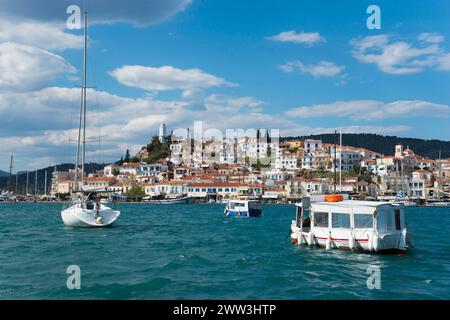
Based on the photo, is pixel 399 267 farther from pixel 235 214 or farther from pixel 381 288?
pixel 235 214

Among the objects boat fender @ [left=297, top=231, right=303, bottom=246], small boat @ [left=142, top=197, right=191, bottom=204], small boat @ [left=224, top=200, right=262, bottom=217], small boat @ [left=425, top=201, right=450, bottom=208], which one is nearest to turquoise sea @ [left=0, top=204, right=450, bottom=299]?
boat fender @ [left=297, top=231, right=303, bottom=246]

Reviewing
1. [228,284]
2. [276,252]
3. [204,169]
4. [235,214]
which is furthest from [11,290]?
[204,169]

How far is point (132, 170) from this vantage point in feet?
451

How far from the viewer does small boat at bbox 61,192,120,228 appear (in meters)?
31.6

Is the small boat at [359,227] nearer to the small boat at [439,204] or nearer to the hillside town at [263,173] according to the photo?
the hillside town at [263,173]

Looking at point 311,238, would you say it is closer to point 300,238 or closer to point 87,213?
point 300,238

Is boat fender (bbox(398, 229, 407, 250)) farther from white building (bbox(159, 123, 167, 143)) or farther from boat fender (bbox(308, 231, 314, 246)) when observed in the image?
white building (bbox(159, 123, 167, 143))

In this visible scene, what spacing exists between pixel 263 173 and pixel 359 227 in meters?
105

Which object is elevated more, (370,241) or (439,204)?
(370,241)

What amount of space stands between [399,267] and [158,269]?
801 cm

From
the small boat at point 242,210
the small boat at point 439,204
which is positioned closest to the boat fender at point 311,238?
the small boat at point 242,210

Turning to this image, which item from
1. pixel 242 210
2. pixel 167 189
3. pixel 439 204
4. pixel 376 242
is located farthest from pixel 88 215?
pixel 439 204

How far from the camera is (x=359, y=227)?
1969 cm

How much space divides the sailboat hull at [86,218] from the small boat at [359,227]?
607 inches
